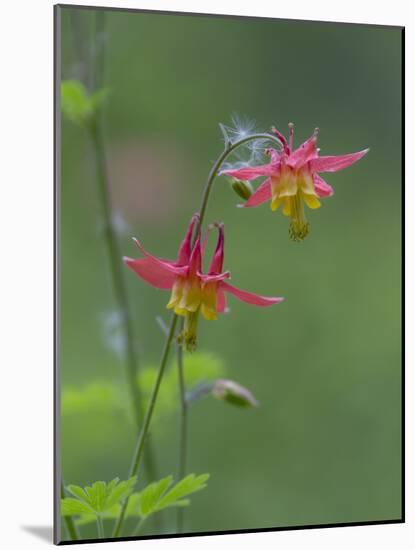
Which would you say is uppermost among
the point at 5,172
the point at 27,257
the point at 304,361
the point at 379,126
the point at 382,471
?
the point at 379,126

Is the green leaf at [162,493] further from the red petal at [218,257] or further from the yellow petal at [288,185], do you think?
the yellow petal at [288,185]

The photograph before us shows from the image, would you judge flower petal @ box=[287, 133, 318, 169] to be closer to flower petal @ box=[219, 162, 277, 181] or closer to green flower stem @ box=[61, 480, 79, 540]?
flower petal @ box=[219, 162, 277, 181]

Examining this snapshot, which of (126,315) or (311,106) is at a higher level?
(311,106)

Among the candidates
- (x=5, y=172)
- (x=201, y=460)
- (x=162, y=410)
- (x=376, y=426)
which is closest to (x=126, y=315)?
(x=162, y=410)

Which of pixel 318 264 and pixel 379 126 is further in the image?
pixel 318 264

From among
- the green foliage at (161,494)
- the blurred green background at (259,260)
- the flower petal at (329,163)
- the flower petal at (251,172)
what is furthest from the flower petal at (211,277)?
the blurred green background at (259,260)

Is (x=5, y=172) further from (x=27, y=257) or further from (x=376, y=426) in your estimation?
(x=376, y=426)
